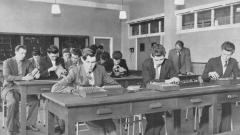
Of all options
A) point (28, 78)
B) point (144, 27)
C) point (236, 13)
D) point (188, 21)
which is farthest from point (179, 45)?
point (28, 78)

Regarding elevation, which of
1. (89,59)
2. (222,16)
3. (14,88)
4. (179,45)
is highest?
(222,16)

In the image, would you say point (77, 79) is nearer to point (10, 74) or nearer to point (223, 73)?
point (10, 74)

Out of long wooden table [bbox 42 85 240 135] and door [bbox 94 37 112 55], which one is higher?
door [bbox 94 37 112 55]

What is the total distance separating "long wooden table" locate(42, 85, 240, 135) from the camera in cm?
220

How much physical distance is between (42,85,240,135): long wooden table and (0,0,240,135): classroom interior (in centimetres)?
192

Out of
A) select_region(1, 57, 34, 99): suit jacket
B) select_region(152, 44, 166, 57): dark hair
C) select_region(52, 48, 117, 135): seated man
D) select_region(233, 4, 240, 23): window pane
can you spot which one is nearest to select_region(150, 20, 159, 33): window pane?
select_region(233, 4, 240, 23): window pane

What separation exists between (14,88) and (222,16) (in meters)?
5.24

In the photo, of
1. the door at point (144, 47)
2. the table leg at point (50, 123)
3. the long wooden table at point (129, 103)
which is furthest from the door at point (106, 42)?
the table leg at point (50, 123)

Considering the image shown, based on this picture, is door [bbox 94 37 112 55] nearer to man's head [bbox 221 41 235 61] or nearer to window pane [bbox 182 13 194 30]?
window pane [bbox 182 13 194 30]

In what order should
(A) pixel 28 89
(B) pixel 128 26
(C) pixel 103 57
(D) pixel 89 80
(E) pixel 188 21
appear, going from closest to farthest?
(D) pixel 89 80, (A) pixel 28 89, (C) pixel 103 57, (E) pixel 188 21, (B) pixel 128 26

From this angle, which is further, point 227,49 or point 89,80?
point 227,49

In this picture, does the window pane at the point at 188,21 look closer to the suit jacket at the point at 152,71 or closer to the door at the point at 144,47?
the door at the point at 144,47

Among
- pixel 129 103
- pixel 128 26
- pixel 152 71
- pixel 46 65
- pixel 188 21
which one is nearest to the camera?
pixel 129 103

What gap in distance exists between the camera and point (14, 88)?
4.01 meters
